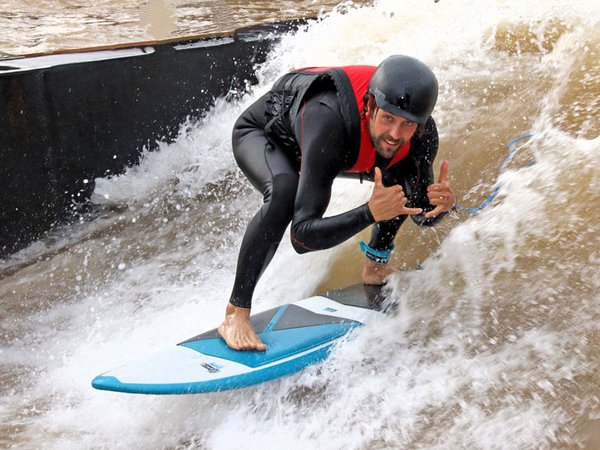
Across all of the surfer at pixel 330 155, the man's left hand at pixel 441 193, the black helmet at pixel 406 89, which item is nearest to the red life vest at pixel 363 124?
the surfer at pixel 330 155

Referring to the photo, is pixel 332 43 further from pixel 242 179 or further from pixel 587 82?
pixel 587 82

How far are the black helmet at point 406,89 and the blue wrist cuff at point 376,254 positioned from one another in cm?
103

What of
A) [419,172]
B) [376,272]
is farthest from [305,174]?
[376,272]

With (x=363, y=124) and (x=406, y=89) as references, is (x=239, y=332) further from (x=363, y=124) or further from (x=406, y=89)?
(x=406, y=89)

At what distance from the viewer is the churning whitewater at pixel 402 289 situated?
2939 millimetres

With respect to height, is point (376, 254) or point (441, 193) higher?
point (441, 193)

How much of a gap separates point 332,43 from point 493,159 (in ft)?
9.21

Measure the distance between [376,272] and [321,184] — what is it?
105 centimetres

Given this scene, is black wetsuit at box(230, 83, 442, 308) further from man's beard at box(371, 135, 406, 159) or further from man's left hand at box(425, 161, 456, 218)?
man's left hand at box(425, 161, 456, 218)

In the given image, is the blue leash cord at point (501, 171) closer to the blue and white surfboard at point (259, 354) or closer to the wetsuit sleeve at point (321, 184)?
the blue and white surfboard at point (259, 354)

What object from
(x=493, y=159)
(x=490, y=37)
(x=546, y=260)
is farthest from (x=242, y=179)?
(x=546, y=260)

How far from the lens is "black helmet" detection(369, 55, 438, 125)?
117 inches

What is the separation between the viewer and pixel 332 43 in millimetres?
7035

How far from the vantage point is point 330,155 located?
10.0ft
